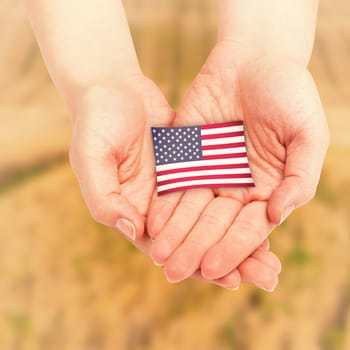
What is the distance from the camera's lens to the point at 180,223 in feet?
3.28

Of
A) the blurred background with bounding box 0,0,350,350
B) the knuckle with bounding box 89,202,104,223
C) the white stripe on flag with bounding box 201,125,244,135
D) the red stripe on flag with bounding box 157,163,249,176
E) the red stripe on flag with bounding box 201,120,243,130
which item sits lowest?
the blurred background with bounding box 0,0,350,350

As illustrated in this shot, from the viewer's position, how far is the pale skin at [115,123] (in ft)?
3.15

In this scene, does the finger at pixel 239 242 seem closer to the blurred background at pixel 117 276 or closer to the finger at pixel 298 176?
the finger at pixel 298 176

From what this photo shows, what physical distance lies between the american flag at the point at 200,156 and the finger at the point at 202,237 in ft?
0.19

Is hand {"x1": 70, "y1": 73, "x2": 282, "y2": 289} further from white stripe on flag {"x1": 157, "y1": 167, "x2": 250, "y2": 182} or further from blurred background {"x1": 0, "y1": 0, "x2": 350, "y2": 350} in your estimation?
blurred background {"x1": 0, "y1": 0, "x2": 350, "y2": 350}

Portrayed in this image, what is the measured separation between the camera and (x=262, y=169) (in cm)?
106

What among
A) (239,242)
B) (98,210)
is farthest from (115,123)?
(239,242)

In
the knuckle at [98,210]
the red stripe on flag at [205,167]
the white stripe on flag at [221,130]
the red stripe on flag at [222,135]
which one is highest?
the knuckle at [98,210]

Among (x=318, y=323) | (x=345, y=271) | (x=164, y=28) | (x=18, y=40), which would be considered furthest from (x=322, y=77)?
(x=18, y=40)

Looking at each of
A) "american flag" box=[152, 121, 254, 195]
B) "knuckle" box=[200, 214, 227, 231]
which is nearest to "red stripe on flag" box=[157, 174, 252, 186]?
"american flag" box=[152, 121, 254, 195]

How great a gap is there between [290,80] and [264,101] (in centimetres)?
6

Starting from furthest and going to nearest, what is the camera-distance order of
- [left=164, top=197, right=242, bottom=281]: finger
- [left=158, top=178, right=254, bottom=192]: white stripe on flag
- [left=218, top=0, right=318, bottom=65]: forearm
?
[left=218, top=0, right=318, bottom=65]: forearm → [left=158, top=178, right=254, bottom=192]: white stripe on flag → [left=164, top=197, right=242, bottom=281]: finger

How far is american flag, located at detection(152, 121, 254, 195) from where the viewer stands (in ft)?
3.53

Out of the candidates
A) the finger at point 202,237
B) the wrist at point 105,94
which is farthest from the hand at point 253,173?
the wrist at point 105,94
